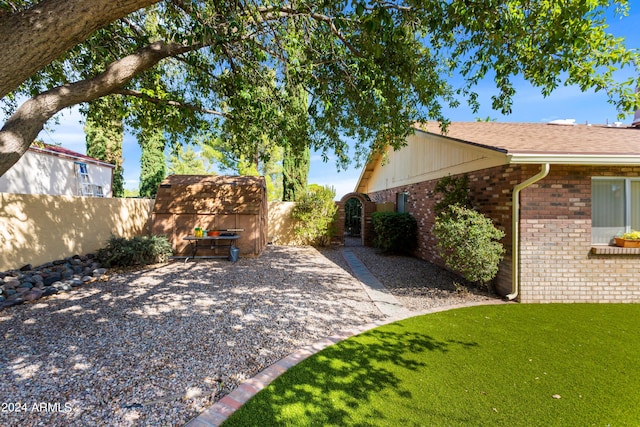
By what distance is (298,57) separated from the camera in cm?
555

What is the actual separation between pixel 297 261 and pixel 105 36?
762cm

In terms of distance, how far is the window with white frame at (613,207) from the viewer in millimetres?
5898

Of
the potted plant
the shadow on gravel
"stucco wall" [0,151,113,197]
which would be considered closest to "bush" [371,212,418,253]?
the shadow on gravel

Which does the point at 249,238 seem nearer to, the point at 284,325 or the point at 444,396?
the point at 284,325

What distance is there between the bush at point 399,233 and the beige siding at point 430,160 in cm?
170

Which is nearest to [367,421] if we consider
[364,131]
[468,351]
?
[468,351]

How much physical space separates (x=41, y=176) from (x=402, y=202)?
1611cm

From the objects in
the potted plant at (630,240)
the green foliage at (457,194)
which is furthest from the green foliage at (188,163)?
the potted plant at (630,240)

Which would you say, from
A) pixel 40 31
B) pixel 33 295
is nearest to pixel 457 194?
pixel 40 31

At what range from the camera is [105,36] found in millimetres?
5891

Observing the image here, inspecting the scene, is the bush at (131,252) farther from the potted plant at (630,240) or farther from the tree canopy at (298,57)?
the potted plant at (630,240)

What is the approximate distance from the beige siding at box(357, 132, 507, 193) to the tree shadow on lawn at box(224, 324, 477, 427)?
4188 mm

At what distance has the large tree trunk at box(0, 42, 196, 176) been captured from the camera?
2.90 metres

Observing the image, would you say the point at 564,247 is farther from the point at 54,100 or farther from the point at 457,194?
the point at 54,100
